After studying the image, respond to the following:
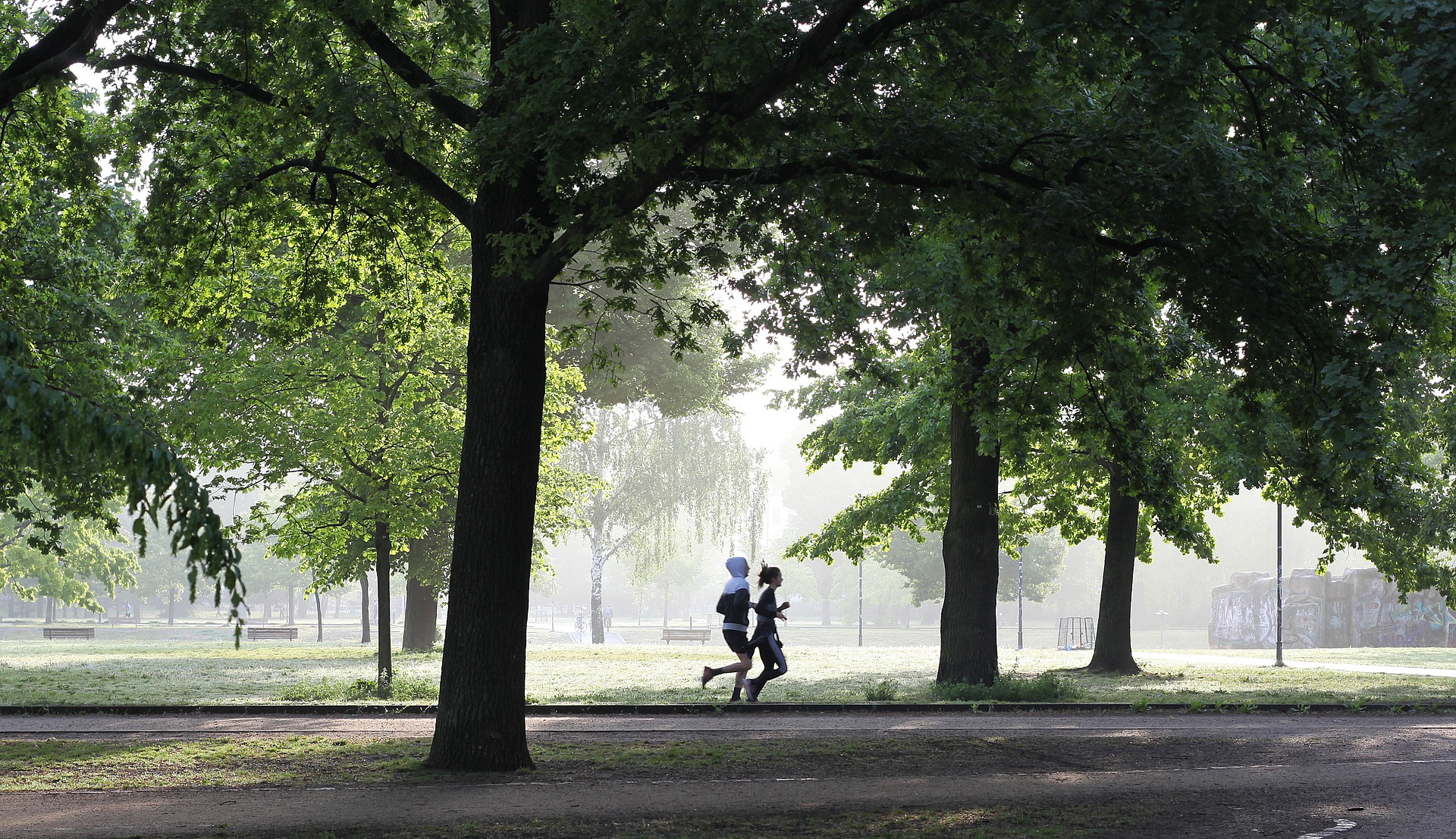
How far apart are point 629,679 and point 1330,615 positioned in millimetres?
52323

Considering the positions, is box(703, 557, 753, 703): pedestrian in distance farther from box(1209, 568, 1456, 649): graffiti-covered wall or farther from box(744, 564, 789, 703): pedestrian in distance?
box(1209, 568, 1456, 649): graffiti-covered wall

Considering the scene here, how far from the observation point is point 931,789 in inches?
344

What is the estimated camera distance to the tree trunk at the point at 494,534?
9.35m

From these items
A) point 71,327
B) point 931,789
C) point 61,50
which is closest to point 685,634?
point 71,327

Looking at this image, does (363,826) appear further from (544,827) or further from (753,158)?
(753,158)

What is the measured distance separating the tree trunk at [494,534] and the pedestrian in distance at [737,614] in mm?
5474

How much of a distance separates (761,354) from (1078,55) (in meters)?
27.5

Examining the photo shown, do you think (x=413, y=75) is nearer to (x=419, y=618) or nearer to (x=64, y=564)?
(x=419, y=618)

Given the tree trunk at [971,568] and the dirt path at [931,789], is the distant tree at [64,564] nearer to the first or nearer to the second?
the tree trunk at [971,568]

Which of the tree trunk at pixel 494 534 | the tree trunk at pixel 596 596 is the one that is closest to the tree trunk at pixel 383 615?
the tree trunk at pixel 494 534

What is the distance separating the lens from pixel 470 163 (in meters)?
10.2

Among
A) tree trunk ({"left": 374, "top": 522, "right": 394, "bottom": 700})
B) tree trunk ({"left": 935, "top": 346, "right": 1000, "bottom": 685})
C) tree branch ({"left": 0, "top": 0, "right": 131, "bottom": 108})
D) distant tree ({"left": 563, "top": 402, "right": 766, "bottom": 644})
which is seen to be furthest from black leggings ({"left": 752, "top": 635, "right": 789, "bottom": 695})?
distant tree ({"left": 563, "top": 402, "right": 766, "bottom": 644})

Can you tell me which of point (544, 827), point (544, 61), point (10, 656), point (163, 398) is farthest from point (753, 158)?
point (10, 656)

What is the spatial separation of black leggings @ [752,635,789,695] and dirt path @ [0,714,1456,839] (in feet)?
7.80
